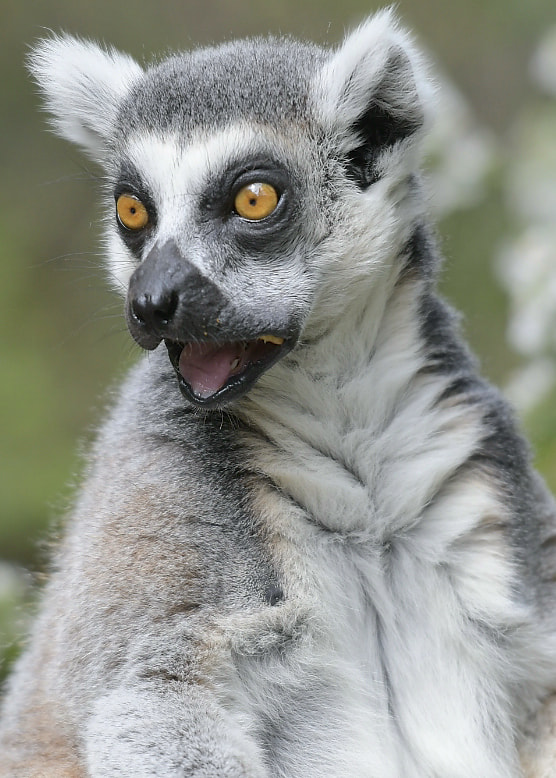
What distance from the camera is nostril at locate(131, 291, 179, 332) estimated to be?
108 inches

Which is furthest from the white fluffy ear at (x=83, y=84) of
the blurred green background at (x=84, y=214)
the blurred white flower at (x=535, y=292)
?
the blurred green background at (x=84, y=214)

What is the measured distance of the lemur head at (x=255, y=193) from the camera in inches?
112

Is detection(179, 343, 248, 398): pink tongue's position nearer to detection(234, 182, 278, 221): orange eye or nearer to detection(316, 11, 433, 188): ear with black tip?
detection(234, 182, 278, 221): orange eye

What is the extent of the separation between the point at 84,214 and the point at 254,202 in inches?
268

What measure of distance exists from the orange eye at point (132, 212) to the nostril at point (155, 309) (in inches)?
17.3

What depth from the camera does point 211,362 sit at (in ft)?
9.70

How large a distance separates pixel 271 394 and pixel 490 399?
2.41ft

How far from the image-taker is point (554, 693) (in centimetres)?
333

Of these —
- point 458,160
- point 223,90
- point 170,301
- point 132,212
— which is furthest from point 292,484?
point 458,160

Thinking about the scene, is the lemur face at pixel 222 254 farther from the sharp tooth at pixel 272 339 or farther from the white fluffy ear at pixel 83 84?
the white fluffy ear at pixel 83 84

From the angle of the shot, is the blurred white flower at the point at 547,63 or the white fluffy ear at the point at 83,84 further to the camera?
the blurred white flower at the point at 547,63

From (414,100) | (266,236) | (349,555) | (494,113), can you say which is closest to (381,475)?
(349,555)

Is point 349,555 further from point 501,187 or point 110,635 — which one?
point 501,187

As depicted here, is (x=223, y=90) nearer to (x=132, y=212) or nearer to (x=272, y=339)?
(x=132, y=212)
